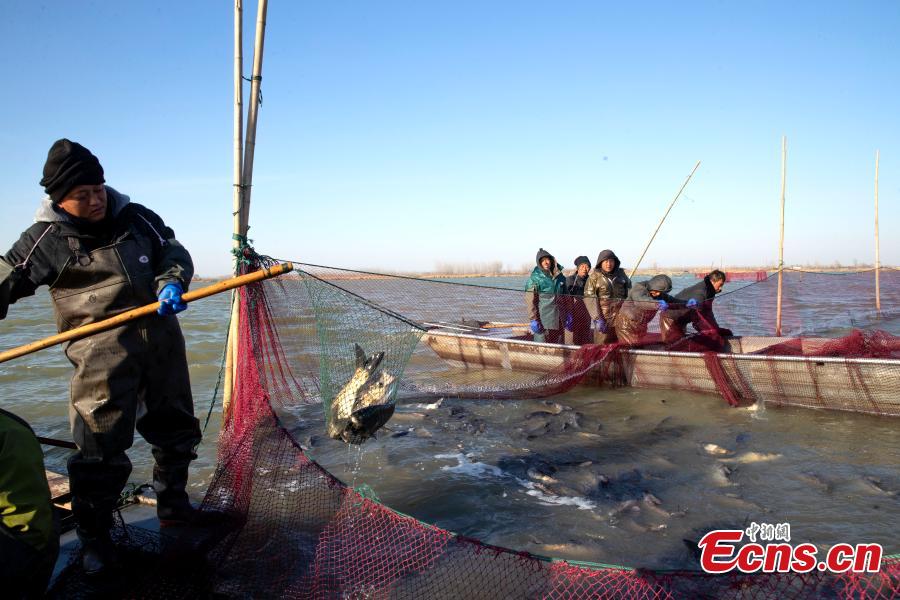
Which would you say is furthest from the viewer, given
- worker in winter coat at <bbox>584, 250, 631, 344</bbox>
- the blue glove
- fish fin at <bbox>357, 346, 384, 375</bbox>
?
worker in winter coat at <bbox>584, 250, 631, 344</bbox>

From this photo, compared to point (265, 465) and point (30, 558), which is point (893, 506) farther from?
point (30, 558)

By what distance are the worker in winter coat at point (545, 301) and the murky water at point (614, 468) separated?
4.00 ft

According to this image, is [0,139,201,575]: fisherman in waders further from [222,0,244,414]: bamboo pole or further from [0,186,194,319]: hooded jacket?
[222,0,244,414]: bamboo pole

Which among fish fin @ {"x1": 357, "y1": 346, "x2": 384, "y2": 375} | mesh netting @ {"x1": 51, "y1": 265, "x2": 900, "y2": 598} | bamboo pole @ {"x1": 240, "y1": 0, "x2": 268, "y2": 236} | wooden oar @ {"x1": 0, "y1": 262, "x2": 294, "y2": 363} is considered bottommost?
mesh netting @ {"x1": 51, "y1": 265, "x2": 900, "y2": 598}

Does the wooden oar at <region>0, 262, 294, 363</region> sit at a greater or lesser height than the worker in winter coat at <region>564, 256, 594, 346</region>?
greater

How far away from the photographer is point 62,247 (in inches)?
109

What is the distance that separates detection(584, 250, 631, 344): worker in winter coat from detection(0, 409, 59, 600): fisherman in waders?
697 cm

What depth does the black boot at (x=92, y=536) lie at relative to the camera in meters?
2.71

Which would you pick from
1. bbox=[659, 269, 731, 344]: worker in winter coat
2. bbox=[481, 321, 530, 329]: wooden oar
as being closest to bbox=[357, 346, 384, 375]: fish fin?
bbox=[659, 269, 731, 344]: worker in winter coat

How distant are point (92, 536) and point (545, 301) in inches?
282

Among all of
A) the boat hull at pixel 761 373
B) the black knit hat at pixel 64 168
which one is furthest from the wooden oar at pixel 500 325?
the black knit hat at pixel 64 168

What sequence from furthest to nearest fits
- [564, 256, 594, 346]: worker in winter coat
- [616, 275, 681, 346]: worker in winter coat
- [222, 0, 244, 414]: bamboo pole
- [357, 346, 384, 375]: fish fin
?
[564, 256, 594, 346]: worker in winter coat
[616, 275, 681, 346]: worker in winter coat
[222, 0, 244, 414]: bamboo pole
[357, 346, 384, 375]: fish fin

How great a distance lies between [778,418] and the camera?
6.73m

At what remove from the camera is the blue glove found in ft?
9.08
